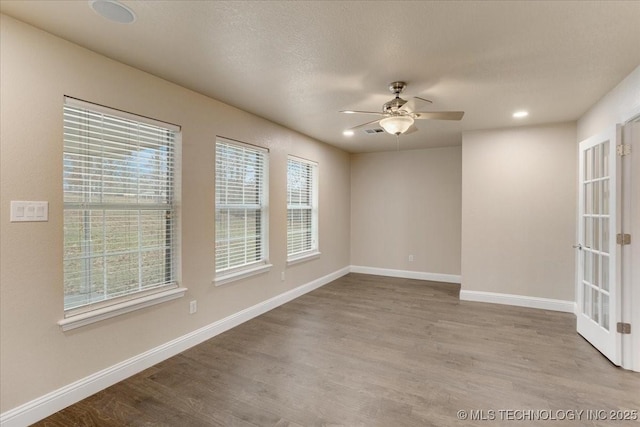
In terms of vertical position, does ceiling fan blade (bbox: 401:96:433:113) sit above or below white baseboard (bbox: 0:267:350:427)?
above

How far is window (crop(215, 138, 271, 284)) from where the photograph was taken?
3.59 meters

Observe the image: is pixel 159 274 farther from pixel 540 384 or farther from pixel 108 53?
pixel 540 384

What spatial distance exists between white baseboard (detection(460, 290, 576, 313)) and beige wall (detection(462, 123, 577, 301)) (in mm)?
59

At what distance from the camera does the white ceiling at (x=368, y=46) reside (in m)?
1.85

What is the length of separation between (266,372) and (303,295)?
236 cm

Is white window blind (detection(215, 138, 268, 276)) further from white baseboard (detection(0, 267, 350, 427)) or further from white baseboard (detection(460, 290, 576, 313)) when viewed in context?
white baseboard (detection(460, 290, 576, 313))

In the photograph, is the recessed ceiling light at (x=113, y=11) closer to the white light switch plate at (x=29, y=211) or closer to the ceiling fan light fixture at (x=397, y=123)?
the white light switch plate at (x=29, y=211)

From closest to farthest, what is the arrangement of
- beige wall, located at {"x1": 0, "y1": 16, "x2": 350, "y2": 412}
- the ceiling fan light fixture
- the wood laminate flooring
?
beige wall, located at {"x1": 0, "y1": 16, "x2": 350, "y2": 412}
the wood laminate flooring
the ceiling fan light fixture

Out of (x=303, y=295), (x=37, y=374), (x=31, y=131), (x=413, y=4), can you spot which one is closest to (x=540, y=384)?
(x=413, y=4)

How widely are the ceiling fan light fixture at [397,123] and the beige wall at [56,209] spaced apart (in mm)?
1827

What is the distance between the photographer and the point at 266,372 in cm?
268

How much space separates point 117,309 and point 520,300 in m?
4.90

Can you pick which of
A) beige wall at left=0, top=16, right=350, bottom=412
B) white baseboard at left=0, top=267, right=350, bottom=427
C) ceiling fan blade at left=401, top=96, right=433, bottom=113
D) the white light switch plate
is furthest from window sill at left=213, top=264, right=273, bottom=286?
ceiling fan blade at left=401, top=96, right=433, bottom=113

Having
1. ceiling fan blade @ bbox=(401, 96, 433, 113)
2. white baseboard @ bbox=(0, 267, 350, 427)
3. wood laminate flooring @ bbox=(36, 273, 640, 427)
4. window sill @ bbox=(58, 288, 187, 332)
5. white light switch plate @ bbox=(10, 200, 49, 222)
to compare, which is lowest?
wood laminate flooring @ bbox=(36, 273, 640, 427)
